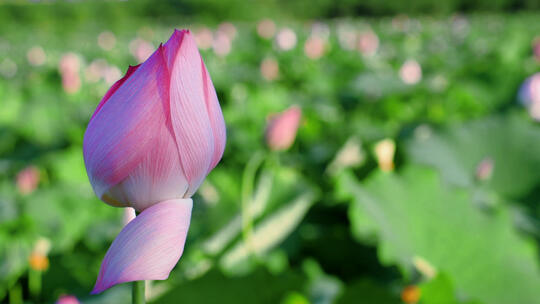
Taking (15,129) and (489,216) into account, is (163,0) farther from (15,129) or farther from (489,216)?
(489,216)

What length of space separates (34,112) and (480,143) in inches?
64.5

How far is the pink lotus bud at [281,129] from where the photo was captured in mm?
1003

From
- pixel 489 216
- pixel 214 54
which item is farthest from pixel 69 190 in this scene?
pixel 214 54

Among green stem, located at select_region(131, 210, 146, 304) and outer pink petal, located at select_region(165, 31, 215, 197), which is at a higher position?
outer pink petal, located at select_region(165, 31, 215, 197)

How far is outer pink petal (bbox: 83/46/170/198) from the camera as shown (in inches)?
12.0

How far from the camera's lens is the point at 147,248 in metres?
0.30

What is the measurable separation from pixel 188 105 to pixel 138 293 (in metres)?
0.11

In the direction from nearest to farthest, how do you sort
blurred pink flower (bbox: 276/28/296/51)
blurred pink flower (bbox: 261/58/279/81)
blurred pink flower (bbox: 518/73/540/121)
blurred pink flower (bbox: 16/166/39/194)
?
blurred pink flower (bbox: 16/166/39/194)
blurred pink flower (bbox: 518/73/540/121)
blurred pink flower (bbox: 261/58/279/81)
blurred pink flower (bbox: 276/28/296/51)

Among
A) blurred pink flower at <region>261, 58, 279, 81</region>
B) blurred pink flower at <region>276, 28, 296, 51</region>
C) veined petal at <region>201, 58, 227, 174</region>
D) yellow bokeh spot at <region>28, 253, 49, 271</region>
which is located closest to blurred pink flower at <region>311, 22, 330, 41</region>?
blurred pink flower at <region>276, 28, 296, 51</region>

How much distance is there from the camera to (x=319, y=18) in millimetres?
20547

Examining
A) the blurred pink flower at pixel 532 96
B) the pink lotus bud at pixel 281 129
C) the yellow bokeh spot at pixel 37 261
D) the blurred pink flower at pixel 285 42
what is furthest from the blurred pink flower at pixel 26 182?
the blurred pink flower at pixel 285 42

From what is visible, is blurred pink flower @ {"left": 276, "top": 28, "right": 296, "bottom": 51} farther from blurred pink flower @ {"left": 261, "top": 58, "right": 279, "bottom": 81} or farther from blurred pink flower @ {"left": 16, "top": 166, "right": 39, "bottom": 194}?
blurred pink flower @ {"left": 16, "top": 166, "right": 39, "bottom": 194}

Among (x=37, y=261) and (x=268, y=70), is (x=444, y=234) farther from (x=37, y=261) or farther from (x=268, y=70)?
(x=268, y=70)

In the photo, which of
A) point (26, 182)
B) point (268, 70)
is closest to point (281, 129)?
point (26, 182)
